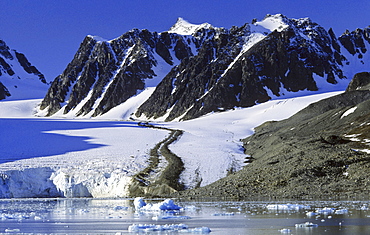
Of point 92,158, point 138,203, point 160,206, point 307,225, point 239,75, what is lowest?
point 307,225

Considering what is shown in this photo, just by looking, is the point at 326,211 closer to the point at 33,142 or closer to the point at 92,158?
the point at 92,158

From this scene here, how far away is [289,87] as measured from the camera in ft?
556

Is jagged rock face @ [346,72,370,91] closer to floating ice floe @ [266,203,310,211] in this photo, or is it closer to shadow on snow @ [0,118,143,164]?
shadow on snow @ [0,118,143,164]

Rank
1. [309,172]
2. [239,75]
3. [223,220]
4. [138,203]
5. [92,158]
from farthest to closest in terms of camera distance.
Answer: [239,75] → [92,158] → [309,172] → [138,203] → [223,220]

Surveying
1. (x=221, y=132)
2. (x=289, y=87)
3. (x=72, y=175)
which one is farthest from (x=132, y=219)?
(x=289, y=87)

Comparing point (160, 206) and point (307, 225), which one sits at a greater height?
point (160, 206)

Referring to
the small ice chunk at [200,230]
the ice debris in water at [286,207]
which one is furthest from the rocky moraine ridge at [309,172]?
the small ice chunk at [200,230]

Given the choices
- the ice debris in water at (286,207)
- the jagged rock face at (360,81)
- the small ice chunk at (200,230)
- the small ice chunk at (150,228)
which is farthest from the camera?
the jagged rock face at (360,81)

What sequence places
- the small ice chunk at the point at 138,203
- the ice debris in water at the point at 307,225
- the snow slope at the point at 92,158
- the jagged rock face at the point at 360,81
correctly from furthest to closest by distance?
the jagged rock face at the point at 360,81
the snow slope at the point at 92,158
the small ice chunk at the point at 138,203
the ice debris in water at the point at 307,225

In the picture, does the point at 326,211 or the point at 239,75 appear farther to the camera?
the point at 239,75

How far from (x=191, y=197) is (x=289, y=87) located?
132 meters

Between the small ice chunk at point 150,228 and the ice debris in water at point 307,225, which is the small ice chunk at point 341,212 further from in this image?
the small ice chunk at point 150,228

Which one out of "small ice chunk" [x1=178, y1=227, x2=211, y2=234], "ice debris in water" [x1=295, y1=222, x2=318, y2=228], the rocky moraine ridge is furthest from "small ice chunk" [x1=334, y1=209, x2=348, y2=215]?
the rocky moraine ridge

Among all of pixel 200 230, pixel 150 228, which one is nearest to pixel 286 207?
pixel 200 230
